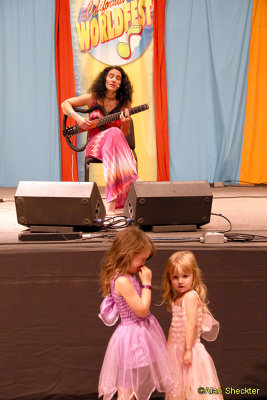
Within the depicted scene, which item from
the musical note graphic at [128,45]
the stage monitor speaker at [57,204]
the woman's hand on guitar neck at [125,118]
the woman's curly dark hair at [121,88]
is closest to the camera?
the stage monitor speaker at [57,204]

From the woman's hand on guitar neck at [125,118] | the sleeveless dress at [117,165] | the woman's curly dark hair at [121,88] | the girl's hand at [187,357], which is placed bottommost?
the girl's hand at [187,357]

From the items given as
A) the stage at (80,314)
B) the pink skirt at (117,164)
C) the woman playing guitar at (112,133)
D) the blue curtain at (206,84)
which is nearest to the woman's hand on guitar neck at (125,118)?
the woman playing guitar at (112,133)

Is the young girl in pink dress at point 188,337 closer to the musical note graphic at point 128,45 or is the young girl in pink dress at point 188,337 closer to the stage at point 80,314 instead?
the stage at point 80,314

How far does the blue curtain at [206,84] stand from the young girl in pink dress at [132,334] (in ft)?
12.4

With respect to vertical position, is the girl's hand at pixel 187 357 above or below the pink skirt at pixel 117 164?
below

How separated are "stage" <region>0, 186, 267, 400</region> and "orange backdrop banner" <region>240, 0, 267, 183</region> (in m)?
3.45

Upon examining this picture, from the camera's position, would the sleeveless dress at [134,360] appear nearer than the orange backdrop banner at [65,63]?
Yes

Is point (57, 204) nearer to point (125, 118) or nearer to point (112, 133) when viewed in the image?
point (112, 133)

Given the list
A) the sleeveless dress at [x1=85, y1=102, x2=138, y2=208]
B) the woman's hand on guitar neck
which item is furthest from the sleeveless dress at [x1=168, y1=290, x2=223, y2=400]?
the woman's hand on guitar neck

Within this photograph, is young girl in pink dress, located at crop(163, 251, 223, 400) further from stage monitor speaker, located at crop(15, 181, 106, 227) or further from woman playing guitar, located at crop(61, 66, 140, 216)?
woman playing guitar, located at crop(61, 66, 140, 216)

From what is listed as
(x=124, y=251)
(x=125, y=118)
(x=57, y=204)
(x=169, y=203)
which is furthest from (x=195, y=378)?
(x=125, y=118)

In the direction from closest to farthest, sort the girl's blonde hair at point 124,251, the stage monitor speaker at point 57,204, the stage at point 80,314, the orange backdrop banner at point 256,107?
the girl's blonde hair at point 124,251 → the stage at point 80,314 → the stage monitor speaker at point 57,204 → the orange backdrop banner at point 256,107

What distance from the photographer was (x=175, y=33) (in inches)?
210

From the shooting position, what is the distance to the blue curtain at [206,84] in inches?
209
